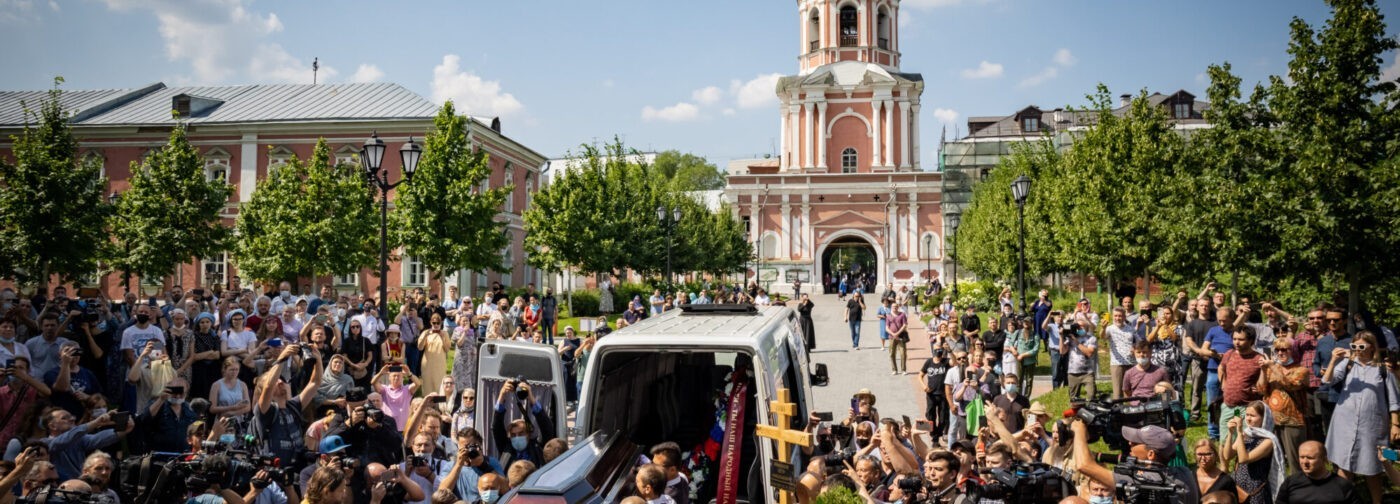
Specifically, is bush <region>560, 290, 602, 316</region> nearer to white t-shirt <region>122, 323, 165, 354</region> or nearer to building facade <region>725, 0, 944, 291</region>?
white t-shirt <region>122, 323, 165, 354</region>

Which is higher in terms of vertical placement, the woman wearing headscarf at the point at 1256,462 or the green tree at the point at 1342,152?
the green tree at the point at 1342,152

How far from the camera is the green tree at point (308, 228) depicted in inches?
1320

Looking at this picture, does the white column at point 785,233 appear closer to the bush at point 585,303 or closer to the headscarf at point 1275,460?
the bush at point 585,303

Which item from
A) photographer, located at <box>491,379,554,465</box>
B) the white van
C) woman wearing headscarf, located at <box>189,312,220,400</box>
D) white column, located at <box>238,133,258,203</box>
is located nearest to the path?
the white van

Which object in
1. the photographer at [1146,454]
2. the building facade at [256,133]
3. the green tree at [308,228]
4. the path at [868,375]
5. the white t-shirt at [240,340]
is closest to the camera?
the photographer at [1146,454]

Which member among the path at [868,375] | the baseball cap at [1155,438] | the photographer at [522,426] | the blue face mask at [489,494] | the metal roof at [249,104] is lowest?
the path at [868,375]

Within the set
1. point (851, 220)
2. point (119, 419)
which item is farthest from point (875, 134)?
point (119, 419)

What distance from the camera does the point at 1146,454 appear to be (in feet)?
20.3

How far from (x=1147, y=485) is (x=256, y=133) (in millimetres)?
43409

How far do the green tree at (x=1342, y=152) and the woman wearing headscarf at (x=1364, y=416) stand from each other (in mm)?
4732

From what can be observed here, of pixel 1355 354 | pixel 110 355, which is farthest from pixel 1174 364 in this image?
pixel 110 355

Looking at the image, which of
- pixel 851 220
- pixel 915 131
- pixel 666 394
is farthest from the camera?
pixel 915 131

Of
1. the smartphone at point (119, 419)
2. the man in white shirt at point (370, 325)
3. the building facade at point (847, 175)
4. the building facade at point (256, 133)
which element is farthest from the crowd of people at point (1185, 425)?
the building facade at point (847, 175)

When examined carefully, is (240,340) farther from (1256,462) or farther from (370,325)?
(1256,462)
